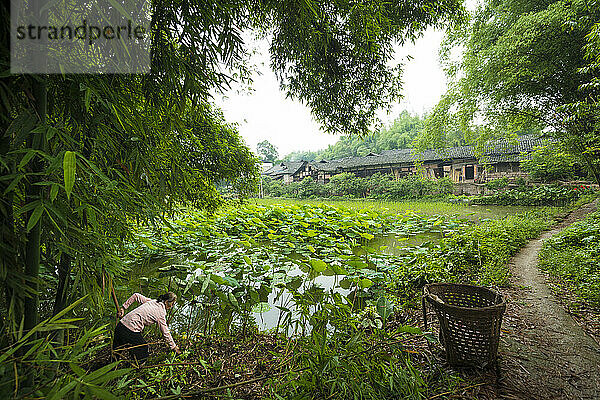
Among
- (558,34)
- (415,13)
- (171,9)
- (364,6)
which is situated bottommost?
(171,9)

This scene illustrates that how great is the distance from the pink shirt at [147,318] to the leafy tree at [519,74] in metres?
7.64

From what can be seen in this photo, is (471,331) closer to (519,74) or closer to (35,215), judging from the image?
(35,215)

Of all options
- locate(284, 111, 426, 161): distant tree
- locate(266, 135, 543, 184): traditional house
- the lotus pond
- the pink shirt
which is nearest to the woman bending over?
the pink shirt

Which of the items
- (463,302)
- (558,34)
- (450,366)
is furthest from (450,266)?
(558,34)

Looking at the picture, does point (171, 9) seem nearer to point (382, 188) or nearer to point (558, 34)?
point (558, 34)

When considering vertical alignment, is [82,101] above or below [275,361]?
above

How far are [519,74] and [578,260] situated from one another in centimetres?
518

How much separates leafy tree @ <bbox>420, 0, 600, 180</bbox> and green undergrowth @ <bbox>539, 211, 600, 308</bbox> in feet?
8.54

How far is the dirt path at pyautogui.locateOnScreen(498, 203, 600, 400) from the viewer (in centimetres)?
147

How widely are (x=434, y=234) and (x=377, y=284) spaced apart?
3724 mm

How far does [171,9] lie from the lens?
0.97 metres

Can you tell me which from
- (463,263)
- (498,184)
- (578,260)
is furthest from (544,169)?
(463,263)

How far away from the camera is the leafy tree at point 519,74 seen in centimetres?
618

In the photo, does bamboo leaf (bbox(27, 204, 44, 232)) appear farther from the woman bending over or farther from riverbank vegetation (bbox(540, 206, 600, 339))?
riverbank vegetation (bbox(540, 206, 600, 339))
